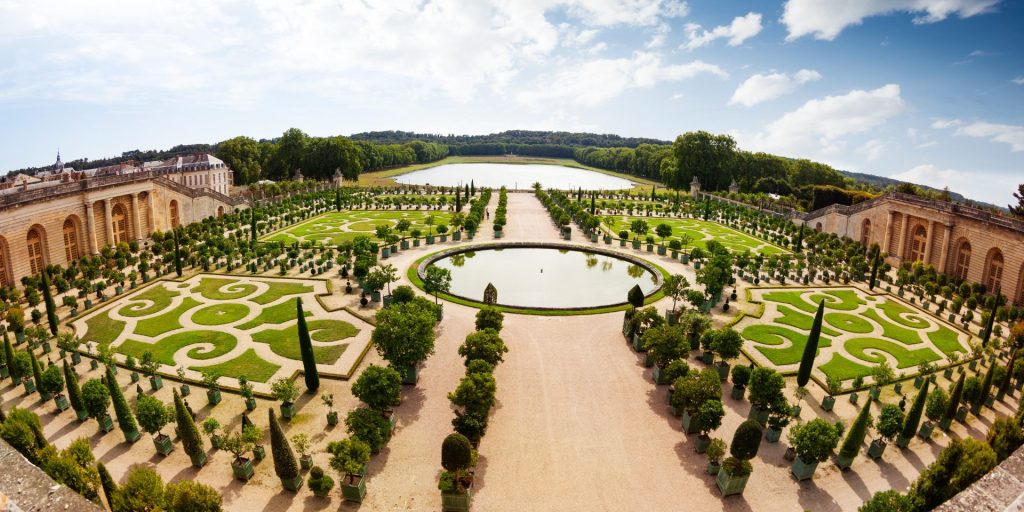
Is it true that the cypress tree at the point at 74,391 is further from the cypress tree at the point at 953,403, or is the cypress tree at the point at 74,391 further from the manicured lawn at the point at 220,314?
the cypress tree at the point at 953,403

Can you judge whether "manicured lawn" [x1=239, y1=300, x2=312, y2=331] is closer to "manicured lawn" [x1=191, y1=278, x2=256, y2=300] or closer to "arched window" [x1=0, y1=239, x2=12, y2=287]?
"manicured lawn" [x1=191, y1=278, x2=256, y2=300]

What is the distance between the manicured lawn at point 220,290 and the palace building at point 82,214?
551 inches

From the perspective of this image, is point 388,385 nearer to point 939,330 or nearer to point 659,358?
point 659,358

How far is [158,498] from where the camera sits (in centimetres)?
1512

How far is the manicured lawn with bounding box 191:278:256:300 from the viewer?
36.8 metres

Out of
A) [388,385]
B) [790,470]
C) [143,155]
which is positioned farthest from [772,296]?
[143,155]

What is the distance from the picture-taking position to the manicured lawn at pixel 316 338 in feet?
90.4

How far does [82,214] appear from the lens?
46594mm

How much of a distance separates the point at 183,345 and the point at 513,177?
12939 cm

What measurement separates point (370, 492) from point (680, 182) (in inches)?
3574

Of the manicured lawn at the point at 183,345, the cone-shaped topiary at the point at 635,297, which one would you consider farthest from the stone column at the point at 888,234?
the manicured lawn at the point at 183,345

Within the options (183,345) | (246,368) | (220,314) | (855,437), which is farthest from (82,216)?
(855,437)

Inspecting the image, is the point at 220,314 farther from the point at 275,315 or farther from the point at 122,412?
the point at 122,412

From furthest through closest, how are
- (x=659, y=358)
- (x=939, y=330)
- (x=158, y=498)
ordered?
(x=939, y=330)
(x=659, y=358)
(x=158, y=498)
